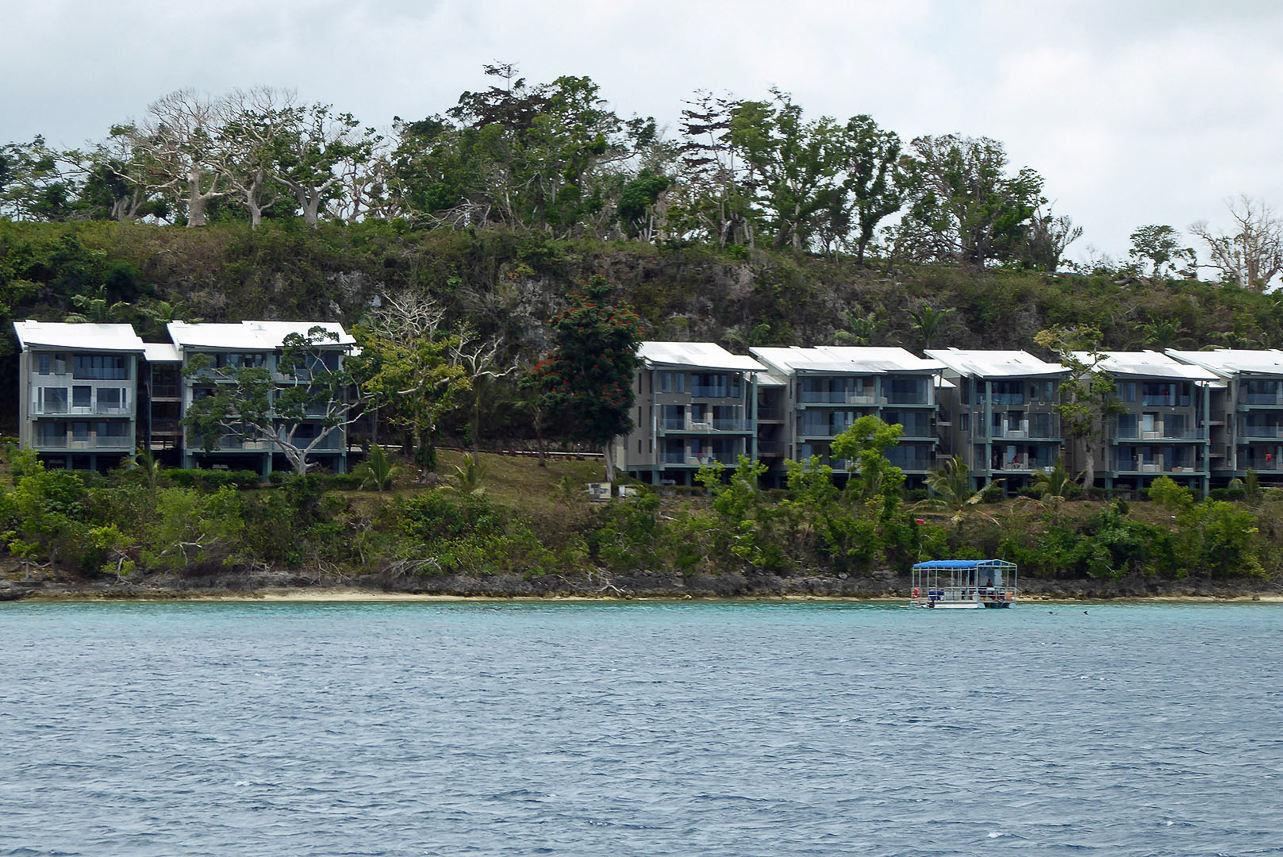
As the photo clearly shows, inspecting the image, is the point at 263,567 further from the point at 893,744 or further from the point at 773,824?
the point at 773,824

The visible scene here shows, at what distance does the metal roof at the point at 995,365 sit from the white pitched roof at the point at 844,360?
1.82m

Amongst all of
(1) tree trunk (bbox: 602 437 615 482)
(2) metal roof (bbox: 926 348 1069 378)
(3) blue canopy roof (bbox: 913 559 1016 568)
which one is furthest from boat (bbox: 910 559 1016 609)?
(1) tree trunk (bbox: 602 437 615 482)

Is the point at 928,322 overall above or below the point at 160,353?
above

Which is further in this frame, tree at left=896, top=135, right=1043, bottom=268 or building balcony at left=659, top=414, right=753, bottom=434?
tree at left=896, top=135, right=1043, bottom=268

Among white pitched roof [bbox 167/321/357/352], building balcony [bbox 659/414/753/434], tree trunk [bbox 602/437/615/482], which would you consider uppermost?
white pitched roof [bbox 167/321/357/352]

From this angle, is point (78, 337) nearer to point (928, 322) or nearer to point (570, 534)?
point (570, 534)

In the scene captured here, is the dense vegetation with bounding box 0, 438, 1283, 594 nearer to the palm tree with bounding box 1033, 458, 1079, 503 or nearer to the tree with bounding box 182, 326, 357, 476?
the palm tree with bounding box 1033, 458, 1079, 503

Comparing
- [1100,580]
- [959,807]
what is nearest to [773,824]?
[959,807]

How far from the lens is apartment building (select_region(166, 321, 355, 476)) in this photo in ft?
278

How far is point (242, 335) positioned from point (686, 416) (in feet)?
95.3

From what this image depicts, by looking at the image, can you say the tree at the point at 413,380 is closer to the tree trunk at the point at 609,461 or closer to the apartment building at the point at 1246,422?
the tree trunk at the point at 609,461

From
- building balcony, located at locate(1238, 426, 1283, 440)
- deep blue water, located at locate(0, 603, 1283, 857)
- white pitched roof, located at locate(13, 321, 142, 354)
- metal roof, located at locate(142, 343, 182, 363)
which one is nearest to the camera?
deep blue water, located at locate(0, 603, 1283, 857)

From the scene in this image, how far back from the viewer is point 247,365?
8719 cm

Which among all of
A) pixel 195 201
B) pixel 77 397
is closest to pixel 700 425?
pixel 77 397
